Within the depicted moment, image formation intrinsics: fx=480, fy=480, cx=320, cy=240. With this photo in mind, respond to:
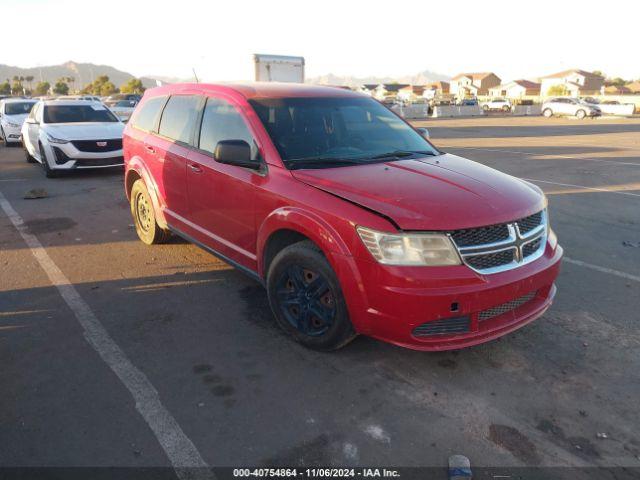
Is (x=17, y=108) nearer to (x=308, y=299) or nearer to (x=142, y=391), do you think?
(x=142, y=391)

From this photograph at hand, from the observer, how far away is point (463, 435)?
2.69m

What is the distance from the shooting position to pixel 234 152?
11.6 feet

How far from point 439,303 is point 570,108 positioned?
38783mm

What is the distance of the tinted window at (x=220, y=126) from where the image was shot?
3.92 m

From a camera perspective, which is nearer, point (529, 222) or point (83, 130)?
point (529, 222)

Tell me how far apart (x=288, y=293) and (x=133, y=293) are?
1.76 m

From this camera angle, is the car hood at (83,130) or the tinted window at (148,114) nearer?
the tinted window at (148,114)

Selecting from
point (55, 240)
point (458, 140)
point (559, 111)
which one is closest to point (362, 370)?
point (55, 240)

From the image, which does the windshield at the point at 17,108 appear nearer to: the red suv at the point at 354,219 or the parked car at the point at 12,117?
the parked car at the point at 12,117

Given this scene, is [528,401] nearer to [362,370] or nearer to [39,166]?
[362,370]

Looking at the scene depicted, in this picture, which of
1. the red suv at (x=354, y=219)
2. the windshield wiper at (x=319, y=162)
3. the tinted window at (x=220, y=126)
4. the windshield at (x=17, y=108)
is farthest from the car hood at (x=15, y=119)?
the windshield wiper at (x=319, y=162)

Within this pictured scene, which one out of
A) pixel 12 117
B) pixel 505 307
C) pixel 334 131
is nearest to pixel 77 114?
pixel 12 117

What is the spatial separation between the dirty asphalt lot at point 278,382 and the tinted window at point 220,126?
1.39 metres

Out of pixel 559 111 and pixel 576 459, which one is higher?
pixel 559 111
